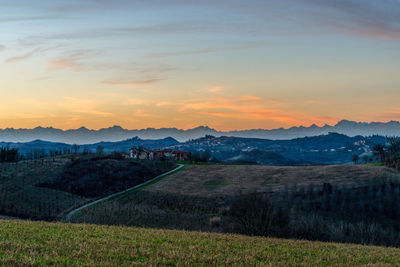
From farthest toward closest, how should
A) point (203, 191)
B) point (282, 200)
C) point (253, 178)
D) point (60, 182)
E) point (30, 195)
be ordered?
point (60, 182) < point (253, 178) < point (203, 191) < point (30, 195) < point (282, 200)

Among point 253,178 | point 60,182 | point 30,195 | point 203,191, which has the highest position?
point 253,178

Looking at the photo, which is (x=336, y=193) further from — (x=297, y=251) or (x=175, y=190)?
(x=297, y=251)

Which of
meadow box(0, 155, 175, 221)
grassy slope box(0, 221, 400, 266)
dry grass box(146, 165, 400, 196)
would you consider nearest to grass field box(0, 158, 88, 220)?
meadow box(0, 155, 175, 221)

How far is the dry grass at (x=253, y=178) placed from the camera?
128 m

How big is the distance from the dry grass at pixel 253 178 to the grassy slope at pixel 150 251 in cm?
9595

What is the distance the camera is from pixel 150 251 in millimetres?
21609

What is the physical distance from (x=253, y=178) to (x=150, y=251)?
407ft

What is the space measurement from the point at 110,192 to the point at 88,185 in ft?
52.3

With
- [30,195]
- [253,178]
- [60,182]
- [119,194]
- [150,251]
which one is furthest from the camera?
[60,182]

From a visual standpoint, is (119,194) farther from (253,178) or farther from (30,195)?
(253,178)

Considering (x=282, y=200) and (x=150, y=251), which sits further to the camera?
(x=282, y=200)

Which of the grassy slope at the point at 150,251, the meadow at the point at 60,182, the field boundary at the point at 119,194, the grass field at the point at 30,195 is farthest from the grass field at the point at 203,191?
the grassy slope at the point at 150,251

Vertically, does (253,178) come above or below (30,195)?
above

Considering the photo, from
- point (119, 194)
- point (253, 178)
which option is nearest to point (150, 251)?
point (119, 194)
